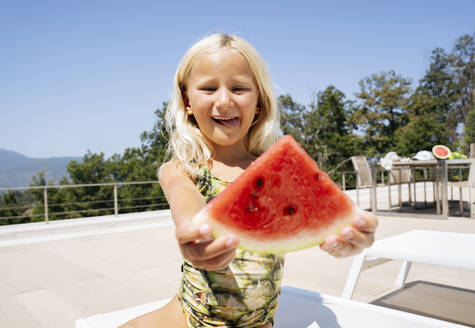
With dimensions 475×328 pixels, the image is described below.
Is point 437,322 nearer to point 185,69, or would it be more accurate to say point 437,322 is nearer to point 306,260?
point 185,69

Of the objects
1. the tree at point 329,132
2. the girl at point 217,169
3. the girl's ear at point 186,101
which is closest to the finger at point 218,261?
the girl at point 217,169

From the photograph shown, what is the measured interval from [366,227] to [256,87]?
0.78 metres

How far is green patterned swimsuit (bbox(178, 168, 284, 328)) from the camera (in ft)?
4.52

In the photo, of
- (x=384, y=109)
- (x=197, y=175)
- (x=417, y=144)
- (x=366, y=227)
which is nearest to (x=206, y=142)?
(x=197, y=175)

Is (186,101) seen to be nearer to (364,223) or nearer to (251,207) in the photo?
(251,207)

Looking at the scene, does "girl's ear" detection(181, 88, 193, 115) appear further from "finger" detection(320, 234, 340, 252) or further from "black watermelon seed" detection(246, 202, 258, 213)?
"finger" detection(320, 234, 340, 252)

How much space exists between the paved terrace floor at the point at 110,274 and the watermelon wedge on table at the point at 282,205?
2369 millimetres

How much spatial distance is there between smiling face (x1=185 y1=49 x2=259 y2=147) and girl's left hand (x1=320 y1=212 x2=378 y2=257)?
0.64m

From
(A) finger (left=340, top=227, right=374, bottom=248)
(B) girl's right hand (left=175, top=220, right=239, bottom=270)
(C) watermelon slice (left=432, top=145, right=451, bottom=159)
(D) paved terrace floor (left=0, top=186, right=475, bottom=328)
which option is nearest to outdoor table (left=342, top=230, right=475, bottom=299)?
(D) paved terrace floor (left=0, top=186, right=475, bottom=328)

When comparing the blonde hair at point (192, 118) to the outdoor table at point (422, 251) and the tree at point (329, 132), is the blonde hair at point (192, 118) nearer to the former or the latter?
the outdoor table at point (422, 251)

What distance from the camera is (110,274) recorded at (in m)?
4.97

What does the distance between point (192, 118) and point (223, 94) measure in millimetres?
324

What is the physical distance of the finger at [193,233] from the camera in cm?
77

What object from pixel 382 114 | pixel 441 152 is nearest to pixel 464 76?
pixel 382 114
